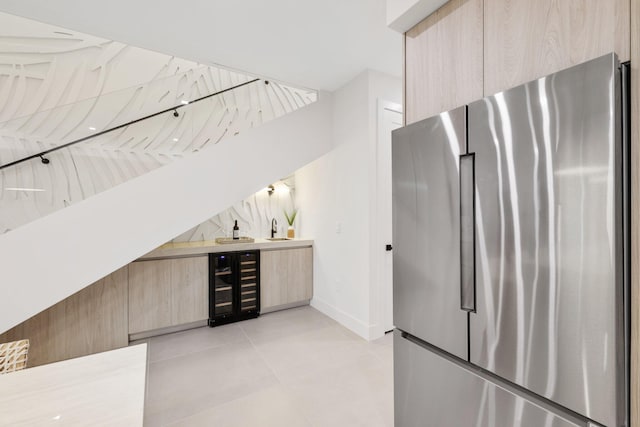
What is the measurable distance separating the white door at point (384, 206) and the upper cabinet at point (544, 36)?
5.91 ft

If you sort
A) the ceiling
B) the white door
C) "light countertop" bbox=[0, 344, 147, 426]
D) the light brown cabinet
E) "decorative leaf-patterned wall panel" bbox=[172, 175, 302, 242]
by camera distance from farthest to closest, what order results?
"decorative leaf-patterned wall panel" bbox=[172, 175, 302, 242] < the white door < the light brown cabinet < the ceiling < "light countertop" bbox=[0, 344, 147, 426]

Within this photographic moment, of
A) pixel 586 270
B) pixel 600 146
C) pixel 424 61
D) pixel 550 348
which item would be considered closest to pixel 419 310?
pixel 550 348

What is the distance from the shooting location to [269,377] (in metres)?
2.35

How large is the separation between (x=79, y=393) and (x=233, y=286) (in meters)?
2.53

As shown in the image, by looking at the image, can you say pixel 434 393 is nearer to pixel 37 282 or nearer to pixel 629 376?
pixel 629 376

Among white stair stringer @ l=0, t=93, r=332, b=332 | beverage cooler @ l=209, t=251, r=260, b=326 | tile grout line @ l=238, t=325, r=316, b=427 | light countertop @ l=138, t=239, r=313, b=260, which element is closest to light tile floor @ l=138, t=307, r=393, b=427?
tile grout line @ l=238, t=325, r=316, b=427

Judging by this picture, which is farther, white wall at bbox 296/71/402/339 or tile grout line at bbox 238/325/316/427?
white wall at bbox 296/71/402/339

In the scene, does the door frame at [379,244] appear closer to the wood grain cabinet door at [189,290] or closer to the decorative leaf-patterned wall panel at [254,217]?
the decorative leaf-patterned wall panel at [254,217]

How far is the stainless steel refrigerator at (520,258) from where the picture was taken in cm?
83

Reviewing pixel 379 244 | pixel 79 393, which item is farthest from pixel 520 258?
pixel 379 244

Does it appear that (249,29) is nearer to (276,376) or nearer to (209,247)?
(209,247)

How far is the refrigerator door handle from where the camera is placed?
3.84 feet

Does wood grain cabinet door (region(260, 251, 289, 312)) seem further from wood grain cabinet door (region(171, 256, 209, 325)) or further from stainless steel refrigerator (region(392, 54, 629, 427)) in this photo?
stainless steel refrigerator (region(392, 54, 629, 427))

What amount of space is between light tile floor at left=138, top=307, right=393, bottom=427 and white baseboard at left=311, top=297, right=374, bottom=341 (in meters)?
0.08
